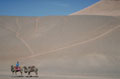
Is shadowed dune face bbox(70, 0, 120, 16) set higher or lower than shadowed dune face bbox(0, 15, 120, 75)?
higher

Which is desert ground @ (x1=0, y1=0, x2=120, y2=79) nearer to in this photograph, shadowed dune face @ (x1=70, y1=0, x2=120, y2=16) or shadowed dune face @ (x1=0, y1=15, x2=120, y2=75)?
shadowed dune face @ (x1=0, y1=15, x2=120, y2=75)

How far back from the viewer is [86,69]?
48.0 m

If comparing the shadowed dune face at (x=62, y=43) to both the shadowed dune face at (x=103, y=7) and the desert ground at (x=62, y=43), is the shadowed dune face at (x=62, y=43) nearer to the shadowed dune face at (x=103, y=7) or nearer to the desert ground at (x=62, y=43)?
the desert ground at (x=62, y=43)

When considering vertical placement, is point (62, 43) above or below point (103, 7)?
below

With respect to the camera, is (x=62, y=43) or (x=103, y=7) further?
A: (x=103, y=7)

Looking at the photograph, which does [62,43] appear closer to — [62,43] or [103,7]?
[62,43]

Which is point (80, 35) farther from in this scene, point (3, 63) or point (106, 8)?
point (106, 8)

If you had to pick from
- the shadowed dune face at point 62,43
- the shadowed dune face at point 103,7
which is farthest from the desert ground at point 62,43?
the shadowed dune face at point 103,7

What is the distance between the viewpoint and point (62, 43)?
197ft

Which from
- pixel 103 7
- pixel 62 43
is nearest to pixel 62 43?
pixel 62 43

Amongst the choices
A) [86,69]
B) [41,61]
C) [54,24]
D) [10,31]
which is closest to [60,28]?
[54,24]

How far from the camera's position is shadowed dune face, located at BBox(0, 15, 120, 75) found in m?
50.7

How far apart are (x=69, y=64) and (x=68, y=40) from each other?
10237 millimetres

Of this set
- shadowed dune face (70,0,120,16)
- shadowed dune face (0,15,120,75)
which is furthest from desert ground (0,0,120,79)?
shadowed dune face (70,0,120,16)
